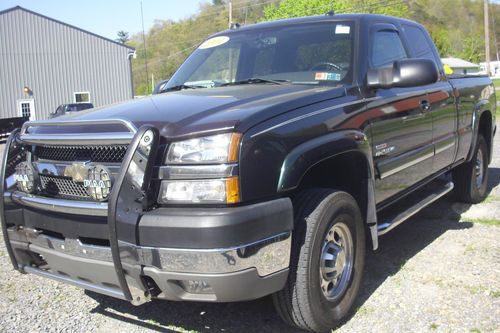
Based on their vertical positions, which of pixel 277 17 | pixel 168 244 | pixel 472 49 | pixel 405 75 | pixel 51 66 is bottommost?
pixel 168 244

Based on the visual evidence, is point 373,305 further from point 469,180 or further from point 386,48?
point 469,180

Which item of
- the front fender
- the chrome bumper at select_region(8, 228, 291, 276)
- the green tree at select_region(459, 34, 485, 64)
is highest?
the green tree at select_region(459, 34, 485, 64)

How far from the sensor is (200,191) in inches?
101

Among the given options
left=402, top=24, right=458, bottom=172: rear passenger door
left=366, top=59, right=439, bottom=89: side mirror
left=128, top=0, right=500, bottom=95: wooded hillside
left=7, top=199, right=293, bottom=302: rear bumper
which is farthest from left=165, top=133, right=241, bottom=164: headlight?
left=128, top=0, right=500, bottom=95: wooded hillside

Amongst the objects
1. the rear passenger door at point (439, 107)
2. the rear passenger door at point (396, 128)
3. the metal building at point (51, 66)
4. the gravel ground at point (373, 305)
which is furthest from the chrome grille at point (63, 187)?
the metal building at point (51, 66)

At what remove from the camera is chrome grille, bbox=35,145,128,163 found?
2.79 meters

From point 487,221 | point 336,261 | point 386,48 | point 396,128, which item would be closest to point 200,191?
point 336,261

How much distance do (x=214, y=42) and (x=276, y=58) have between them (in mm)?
929

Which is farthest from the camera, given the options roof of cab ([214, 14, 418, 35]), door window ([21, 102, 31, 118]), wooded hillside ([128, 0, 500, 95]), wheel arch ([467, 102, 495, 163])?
wooded hillside ([128, 0, 500, 95])

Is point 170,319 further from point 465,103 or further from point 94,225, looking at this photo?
point 465,103

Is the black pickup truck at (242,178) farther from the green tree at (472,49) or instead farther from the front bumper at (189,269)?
the green tree at (472,49)

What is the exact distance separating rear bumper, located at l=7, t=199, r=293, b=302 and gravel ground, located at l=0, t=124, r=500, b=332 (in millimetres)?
759

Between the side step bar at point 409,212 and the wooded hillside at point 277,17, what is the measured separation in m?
20.3

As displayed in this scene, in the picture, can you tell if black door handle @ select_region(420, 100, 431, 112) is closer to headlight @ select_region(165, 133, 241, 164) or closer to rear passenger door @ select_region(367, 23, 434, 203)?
rear passenger door @ select_region(367, 23, 434, 203)
